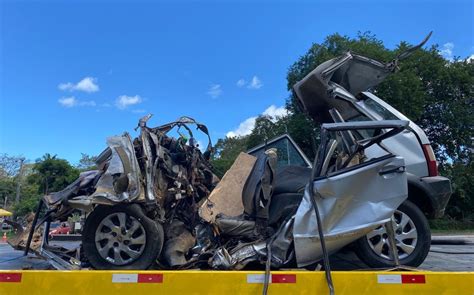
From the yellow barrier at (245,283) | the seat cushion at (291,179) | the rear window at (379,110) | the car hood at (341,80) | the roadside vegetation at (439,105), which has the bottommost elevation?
the yellow barrier at (245,283)

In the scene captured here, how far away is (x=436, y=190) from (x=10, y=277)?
3.51m

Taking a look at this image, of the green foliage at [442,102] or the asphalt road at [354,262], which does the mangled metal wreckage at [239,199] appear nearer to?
the asphalt road at [354,262]

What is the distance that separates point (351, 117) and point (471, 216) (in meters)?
38.0

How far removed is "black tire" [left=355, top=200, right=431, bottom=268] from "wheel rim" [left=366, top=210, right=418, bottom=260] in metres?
0.02

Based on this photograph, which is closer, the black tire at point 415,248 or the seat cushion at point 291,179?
the black tire at point 415,248

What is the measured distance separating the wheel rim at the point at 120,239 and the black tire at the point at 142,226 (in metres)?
0.02

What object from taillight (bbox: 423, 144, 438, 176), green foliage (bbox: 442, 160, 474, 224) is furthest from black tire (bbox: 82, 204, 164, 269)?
green foliage (bbox: 442, 160, 474, 224)

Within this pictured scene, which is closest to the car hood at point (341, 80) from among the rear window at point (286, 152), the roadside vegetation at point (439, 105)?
the rear window at point (286, 152)

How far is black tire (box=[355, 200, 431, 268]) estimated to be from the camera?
3334mm

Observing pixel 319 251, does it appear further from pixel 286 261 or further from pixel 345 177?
pixel 345 177

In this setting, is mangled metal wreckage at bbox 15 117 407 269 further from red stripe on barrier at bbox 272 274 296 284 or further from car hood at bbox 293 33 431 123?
car hood at bbox 293 33 431 123

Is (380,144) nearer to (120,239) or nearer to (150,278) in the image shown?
(150,278)

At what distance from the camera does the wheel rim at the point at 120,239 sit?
11.6 feet

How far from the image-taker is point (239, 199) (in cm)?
390
